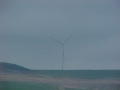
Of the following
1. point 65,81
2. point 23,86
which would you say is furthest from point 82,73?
point 23,86

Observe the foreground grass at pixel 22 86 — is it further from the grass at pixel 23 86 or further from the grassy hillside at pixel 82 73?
the grassy hillside at pixel 82 73

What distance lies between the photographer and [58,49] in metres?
2.58

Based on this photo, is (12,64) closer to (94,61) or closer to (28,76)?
(28,76)

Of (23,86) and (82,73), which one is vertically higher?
(82,73)

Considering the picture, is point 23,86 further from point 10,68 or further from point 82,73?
point 82,73

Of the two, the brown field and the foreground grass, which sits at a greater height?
the brown field

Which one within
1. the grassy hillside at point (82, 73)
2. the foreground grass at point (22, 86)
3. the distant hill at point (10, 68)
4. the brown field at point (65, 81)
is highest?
the distant hill at point (10, 68)

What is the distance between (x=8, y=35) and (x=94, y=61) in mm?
758

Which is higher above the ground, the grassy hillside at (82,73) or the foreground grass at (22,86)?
the grassy hillside at (82,73)

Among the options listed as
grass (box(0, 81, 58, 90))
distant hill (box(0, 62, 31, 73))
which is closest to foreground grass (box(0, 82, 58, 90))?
grass (box(0, 81, 58, 90))

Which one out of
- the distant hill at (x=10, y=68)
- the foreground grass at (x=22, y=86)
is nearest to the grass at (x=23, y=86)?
the foreground grass at (x=22, y=86)

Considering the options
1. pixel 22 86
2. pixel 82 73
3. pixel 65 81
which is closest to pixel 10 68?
pixel 22 86

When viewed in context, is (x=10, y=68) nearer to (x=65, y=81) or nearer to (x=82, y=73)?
(x=65, y=81)

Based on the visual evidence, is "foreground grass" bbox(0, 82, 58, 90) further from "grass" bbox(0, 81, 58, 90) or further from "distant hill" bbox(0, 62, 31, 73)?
"distant hill" bbox(0, 62, 31, 73)
